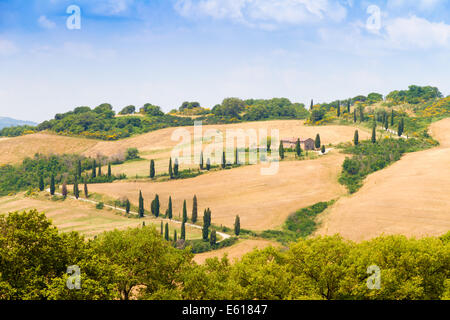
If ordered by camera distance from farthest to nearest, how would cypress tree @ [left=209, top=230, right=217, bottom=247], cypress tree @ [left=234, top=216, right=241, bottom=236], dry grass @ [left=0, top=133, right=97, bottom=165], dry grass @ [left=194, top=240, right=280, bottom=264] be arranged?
dry grass @ [left=0, top=133, right=97, bottom=165], cypress tree @ [left=234, top=216, right=241, bottom=236], cypress tree @ [left=209, top=230, right=217, bottom=247], dry grass @ [left=194, top=240, right=280, bottom=264]

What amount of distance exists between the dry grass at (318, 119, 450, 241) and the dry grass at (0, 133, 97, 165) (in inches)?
4437

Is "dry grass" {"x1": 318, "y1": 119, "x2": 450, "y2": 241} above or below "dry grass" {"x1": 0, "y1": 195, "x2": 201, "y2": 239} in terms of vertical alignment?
above

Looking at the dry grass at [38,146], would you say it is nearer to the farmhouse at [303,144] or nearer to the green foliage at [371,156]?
the farmhouse at [303,144]

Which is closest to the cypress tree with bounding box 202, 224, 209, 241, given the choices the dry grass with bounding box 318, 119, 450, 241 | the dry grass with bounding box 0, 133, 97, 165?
the dry grass with bounding box 318, 119, 450, 241

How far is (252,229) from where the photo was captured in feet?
279

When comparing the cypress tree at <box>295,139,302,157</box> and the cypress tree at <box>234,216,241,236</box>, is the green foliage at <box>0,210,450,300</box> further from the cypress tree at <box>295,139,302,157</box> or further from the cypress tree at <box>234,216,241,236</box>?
the cypress tree at <box>295,139,302,157</box>

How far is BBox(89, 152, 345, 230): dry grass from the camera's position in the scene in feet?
304

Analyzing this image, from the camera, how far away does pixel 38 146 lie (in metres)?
170

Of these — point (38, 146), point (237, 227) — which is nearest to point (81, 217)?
point (237, 227)

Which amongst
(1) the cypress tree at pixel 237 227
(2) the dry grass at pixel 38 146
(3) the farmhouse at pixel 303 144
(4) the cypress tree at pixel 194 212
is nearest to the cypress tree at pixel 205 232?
(1) the cypress tree at pixel 237 227
